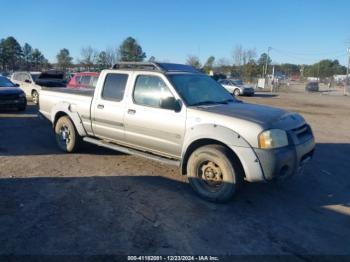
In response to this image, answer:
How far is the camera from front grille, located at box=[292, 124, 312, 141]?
488 cm

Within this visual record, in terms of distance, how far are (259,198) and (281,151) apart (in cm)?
101

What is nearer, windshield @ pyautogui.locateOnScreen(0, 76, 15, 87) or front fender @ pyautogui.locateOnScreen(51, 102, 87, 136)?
front fender @ pyautogui.locateOnScreen(51, 102, 87, 136)

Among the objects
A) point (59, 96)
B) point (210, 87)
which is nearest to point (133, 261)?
point (210, 87)

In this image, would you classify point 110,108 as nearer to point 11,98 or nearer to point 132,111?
point 132,111

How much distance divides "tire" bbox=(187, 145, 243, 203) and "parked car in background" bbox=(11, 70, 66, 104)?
1470cm

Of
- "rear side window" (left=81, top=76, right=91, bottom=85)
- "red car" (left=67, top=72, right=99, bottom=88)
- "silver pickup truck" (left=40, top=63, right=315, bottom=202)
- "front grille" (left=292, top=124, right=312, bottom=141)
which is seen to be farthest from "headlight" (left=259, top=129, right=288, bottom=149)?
"rear side window" (left=81, top=76, right=91, bottom=85)

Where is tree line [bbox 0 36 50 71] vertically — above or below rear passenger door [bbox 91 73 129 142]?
above

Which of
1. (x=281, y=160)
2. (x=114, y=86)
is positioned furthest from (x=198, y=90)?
(x=281, y=160)

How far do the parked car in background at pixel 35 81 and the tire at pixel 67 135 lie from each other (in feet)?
36.6

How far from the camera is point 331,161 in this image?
7270mm

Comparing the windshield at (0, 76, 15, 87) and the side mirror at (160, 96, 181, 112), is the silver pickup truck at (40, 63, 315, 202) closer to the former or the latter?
the side mirror at (160, 96, 181, 112)

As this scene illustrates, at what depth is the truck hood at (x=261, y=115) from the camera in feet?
15.2

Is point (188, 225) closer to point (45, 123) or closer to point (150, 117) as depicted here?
point (150, 117)

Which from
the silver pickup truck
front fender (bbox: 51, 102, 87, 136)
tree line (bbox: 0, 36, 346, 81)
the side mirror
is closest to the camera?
the silver pickup truck
